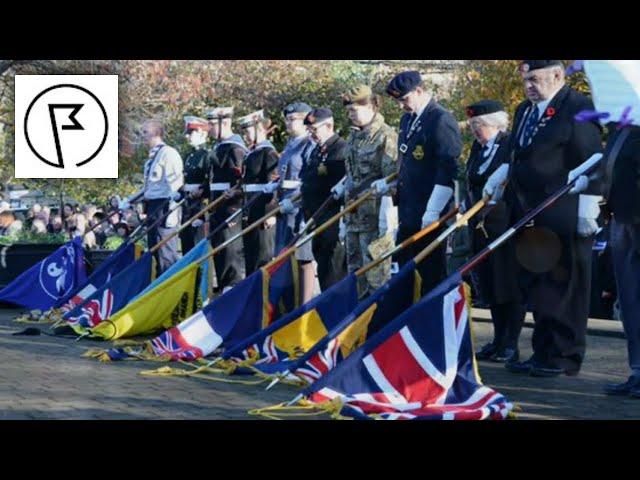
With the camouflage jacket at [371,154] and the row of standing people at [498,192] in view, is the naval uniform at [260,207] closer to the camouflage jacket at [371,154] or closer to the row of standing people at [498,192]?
the row of standing people at [498,192]

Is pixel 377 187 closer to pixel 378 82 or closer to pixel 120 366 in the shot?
pixel 120 366

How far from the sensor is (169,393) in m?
7.94

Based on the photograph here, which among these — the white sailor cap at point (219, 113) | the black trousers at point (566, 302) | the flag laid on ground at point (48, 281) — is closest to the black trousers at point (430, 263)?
the black trousers at point (566, 302)

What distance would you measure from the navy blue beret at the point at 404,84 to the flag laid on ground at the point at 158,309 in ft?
9.87

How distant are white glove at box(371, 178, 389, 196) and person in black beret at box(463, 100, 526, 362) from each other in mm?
628

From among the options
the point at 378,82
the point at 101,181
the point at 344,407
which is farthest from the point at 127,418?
the point at 101,181

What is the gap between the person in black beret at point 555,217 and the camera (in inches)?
335

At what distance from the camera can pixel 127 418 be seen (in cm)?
685

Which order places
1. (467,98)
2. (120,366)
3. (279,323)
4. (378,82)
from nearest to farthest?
(279,323) < (120,366) < (467,98) < (378,82)

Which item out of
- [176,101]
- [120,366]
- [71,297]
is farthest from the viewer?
[176,101]

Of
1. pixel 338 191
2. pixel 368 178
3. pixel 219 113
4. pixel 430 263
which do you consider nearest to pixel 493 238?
pixel 430 263

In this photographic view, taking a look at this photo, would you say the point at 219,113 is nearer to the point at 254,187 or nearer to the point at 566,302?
the point at 254,187
